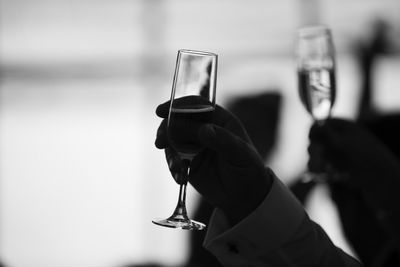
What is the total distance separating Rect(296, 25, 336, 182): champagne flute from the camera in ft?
6.16

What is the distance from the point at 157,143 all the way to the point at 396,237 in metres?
A: 0.91

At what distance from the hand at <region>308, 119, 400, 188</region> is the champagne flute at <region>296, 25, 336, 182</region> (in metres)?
0.05

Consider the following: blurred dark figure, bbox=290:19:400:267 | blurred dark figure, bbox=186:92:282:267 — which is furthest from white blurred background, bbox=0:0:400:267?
blurred dark figure, bbox=290:19:400:267

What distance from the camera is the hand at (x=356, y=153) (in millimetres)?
1845

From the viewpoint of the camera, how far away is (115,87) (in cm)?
662

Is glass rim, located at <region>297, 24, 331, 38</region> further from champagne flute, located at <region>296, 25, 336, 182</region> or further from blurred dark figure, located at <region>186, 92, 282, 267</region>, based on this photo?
blurred dark figure, located at <region>186, 92, 282, 267</region>

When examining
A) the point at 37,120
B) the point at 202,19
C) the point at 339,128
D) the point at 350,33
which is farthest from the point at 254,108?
the point at 37,120

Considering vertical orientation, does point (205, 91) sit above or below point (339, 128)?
above

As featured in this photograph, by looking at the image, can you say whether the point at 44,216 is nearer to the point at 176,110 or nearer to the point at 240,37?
the point at 240,37

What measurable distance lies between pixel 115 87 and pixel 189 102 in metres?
5.50

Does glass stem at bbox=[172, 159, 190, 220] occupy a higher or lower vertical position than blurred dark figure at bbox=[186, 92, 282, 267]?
higher

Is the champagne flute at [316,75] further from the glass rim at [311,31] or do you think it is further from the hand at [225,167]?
the hand at [225,167]

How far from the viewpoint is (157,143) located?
1217 mm

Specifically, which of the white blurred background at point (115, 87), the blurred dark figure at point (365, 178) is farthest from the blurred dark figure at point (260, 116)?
the white blurred background at point (115, 87)
